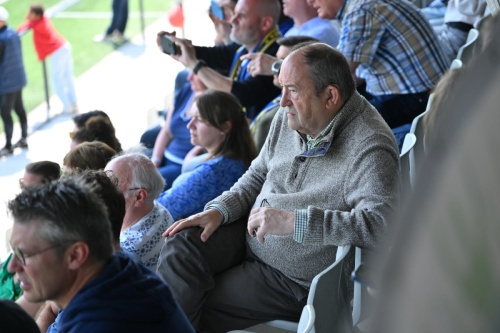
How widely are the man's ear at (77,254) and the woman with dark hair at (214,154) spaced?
1.74 meters

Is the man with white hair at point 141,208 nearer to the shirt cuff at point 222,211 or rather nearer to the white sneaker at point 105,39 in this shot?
the shirt cuff at point 222,211

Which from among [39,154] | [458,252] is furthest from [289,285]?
[39,154]

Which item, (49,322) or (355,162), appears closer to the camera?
(49,322)

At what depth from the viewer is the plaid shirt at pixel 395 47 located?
359cm

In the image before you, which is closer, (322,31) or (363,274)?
(363,274)

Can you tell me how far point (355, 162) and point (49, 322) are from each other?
1056mm

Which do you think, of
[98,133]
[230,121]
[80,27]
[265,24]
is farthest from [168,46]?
[80,27]

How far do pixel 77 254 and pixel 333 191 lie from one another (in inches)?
40.1

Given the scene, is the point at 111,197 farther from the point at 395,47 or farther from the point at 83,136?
the point at 395,47

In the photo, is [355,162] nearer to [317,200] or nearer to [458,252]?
[317,200]

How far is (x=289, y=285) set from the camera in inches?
93.7

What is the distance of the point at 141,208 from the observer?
2.68 metres

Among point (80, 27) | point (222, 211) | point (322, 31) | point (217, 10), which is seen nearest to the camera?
point (222, 211)

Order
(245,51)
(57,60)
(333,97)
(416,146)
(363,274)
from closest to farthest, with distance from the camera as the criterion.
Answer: (363,274)
(333,97)
(416,146)
(245,51)
(57,60)
